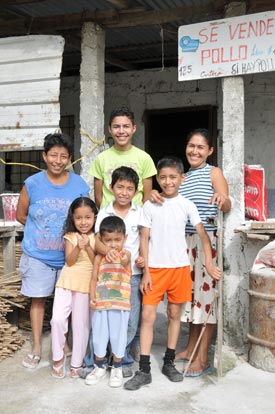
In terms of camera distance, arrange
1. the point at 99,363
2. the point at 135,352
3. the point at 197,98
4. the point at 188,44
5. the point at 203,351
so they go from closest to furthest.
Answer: the point at 99,363, the point at 203,351, the point at 135,352, the point at 188,44, the point at 197,98

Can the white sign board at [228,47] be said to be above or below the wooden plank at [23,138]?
above

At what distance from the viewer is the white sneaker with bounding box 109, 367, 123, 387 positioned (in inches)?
134

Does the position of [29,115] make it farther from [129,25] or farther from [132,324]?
[132,324]

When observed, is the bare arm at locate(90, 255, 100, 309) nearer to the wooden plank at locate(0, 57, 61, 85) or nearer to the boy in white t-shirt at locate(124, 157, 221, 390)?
the boy in white t-shirt at locate(124, 157, 221, 390)

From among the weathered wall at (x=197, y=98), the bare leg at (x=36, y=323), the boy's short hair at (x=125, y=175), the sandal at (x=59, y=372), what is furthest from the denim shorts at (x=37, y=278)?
the weathered wall at (x=197, y=98)

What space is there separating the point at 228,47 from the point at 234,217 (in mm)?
1451

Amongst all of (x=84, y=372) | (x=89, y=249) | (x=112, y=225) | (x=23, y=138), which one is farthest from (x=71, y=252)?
(x=23, y=138)

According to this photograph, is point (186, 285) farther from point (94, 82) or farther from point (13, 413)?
point (94, 82)

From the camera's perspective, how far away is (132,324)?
3.69m

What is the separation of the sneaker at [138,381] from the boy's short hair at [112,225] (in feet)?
3.31

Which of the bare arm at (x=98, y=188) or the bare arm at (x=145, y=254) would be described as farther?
the bare arm at (x=98, y=188)

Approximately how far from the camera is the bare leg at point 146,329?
11.4 feet

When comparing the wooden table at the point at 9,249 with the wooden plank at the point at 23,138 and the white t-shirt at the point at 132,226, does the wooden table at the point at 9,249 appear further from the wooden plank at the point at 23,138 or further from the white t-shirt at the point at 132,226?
the white t-shirt at the point at 132,226

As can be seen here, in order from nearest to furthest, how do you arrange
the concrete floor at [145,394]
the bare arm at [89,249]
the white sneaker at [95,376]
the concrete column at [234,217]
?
the concrete floor at [145,394]
the white sneaker at [95,376]
the bare arm at [89,249]
the concrete column at [234,217]
